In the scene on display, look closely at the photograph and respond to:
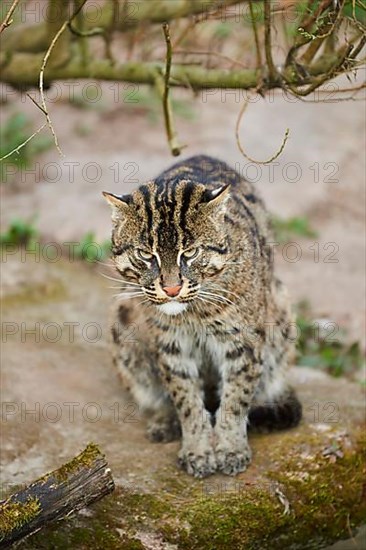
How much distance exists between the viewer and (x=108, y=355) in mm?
8258

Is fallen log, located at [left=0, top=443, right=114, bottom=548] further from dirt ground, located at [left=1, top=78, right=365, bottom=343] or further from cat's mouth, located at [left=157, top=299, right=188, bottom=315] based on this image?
dirt ground, located at [left=1, top=78, right=365, bottom=343]

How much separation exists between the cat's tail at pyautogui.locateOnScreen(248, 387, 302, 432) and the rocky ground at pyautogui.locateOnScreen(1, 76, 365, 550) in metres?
0.09

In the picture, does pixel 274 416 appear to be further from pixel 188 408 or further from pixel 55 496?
pixel 55 496

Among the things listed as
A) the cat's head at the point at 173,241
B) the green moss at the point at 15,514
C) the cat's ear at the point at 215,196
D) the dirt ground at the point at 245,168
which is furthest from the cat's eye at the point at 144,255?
the dirt ground at the point at 245,168

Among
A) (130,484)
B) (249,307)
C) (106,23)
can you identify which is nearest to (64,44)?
(106,23)

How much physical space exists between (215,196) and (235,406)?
1.38 m

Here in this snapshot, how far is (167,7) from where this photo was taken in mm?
8352

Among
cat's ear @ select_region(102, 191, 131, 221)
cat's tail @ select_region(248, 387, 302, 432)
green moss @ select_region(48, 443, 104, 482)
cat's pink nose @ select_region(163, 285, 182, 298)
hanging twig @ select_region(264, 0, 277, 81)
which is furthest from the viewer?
cat's tail @ select_region(248, 387, 302, 432)

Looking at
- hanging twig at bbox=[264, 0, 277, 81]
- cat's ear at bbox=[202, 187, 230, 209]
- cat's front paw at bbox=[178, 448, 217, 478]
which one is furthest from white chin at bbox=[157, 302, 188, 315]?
hanging twig at bbox=[264, 0, 277, 81]

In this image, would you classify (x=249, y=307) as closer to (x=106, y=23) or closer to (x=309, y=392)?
(x=309, y=392)

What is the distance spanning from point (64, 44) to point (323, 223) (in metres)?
4.02

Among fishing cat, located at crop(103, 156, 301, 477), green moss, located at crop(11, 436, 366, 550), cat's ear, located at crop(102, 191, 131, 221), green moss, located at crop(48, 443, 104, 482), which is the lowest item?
green moss, located at crop(11, 436, 366, 550)

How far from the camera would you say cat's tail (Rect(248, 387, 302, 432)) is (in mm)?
6918

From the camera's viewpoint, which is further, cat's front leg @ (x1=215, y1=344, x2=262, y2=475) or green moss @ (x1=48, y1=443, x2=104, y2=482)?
cat's front leg @ (x1=215, y1=344, x2=262, y2=475)
